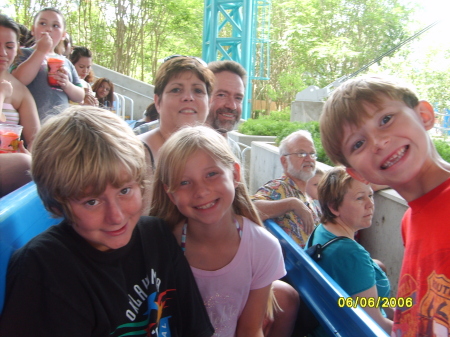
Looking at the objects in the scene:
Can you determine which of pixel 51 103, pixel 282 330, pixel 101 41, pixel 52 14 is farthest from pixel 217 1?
pixel 282 330

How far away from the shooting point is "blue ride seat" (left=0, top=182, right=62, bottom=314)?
1037 mm

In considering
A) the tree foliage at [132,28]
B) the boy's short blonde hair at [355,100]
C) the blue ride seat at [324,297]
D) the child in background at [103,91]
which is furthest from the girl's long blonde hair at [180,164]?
the tree foliage at [132,28]

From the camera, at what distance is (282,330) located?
188cm

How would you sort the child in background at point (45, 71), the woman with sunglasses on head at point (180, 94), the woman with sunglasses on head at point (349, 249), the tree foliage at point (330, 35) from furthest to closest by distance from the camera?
1. the tree foliage at point (330, 35)
2. the child in background at point (45, 71)
3. the woman with sunglasses on head at point (180, 94)
4. the woman with sunglasses on head at point (349, 249)

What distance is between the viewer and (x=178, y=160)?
61.8 inches

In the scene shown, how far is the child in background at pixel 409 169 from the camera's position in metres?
1.17

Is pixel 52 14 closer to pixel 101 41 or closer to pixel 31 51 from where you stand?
pixel 31 51

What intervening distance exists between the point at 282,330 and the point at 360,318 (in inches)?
26.1

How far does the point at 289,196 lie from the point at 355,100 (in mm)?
1548

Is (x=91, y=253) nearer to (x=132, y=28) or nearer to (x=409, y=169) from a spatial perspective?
(x=409, y=169)

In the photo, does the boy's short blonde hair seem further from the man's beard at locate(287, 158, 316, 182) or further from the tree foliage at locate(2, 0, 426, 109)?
the tree foliage at locate(2, 0, 426, 109)

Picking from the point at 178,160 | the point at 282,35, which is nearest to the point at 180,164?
the point at 178,160

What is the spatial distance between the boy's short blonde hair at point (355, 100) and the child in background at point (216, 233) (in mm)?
450

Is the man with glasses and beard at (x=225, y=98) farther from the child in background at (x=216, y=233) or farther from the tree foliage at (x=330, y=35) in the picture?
the tree foliage at (x=330, y=35)
